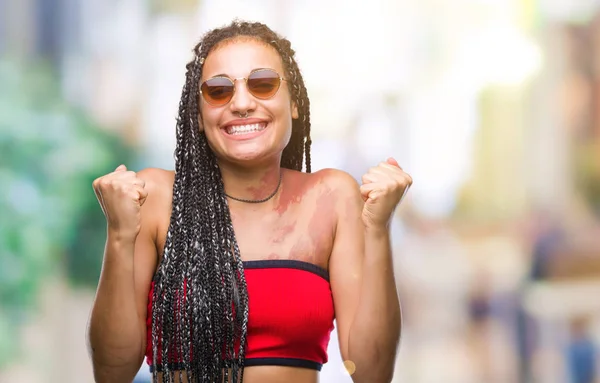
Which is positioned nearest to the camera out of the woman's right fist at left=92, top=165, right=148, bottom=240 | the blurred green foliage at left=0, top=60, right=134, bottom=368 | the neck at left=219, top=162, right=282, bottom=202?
the woman's right fist at left=92, top=165, right=148, bottom=240

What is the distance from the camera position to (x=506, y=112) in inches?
245

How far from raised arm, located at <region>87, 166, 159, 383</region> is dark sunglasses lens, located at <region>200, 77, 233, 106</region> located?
0.80 ft

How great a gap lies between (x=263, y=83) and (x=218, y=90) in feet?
0.34

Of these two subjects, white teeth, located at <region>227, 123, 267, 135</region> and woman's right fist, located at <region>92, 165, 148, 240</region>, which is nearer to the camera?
woman's right fist, located at <region>92, 165, 148, 240</region>

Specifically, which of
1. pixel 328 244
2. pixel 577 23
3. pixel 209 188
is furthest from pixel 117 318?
pixel 577 23

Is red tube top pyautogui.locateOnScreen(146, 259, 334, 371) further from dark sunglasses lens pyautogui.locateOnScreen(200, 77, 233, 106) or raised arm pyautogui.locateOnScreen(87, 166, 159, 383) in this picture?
dark sunglasses lens pyautogui.locateOnScreen(200, 77, 233, 106)

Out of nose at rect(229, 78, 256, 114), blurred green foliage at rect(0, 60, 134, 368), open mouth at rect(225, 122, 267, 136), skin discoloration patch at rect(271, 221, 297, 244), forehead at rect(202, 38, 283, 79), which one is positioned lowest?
blurred green foliage at rect(0, 60, 134, 368)

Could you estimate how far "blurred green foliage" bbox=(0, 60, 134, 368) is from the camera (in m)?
5.35

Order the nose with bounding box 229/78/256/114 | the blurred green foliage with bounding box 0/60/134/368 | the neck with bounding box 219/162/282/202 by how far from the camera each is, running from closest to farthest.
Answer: the nose with bounding box 229/78/256/114 < the neck with bounding box 219/162/282/202 < the blurred green foliage with bounding box 0/60/134/368

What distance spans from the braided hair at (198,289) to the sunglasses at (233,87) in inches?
3.1

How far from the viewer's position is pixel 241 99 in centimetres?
196

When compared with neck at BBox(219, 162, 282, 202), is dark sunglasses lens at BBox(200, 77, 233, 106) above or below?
above

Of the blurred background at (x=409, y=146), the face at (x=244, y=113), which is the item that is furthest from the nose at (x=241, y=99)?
the blurred background at (x=409, y=146)

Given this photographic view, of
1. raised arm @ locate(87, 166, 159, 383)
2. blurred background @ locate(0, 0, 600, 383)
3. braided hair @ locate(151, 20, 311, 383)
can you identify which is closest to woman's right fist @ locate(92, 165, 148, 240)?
raised arm @ locate(87, 166, 159, 383)
